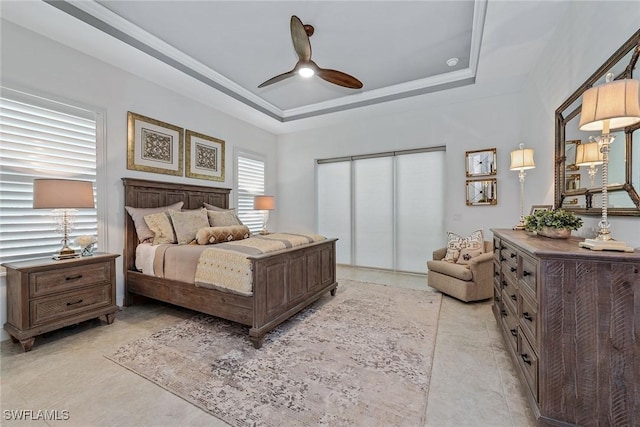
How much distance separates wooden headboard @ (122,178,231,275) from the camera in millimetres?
3406

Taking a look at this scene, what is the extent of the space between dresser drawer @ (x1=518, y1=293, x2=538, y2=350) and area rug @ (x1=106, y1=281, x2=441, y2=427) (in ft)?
2.47

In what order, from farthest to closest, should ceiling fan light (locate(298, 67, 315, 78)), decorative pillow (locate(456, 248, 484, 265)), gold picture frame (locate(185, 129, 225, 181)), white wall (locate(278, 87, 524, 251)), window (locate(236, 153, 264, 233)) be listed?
window (locate(236, 153, 264, 233)), gold picture frame (locate(185, 129, 225, 181)), white wall (locate(278, 87, 524, 251)), decorative pillow (locate(456, 248, 484, 265)), ceiling fan light (locate(298, 67, 315, 78))

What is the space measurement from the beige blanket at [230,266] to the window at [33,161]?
1657 mm

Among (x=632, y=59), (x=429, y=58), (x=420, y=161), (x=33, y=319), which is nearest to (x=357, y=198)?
(x=420, y=161)

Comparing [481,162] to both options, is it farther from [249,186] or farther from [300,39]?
[249,186]

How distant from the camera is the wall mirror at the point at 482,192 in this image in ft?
14.0

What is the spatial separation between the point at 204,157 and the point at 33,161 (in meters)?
2.12

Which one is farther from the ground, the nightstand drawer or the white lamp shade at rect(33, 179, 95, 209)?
the white lamp shade at rect(33, 179, 95, 209)

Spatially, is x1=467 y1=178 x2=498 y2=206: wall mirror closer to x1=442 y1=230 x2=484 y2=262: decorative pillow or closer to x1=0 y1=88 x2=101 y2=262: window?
x1=442 y1=230 x2=484 y2=262: decorative pillow

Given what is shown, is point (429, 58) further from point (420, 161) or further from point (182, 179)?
point (182, 179)

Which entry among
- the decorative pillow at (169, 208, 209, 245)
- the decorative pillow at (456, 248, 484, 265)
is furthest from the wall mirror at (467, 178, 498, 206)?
the decorative pillow at (169, 208, 209, 245)

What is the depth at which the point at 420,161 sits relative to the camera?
4.91 meters

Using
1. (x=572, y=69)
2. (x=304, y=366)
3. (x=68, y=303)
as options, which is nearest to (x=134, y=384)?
(x=304, y=366)

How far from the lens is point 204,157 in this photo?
14.8 ft
